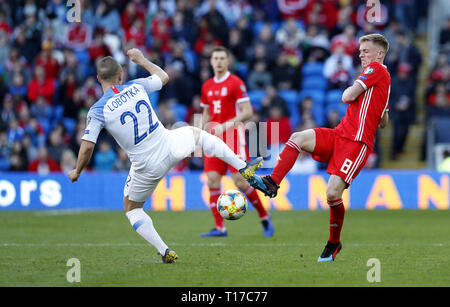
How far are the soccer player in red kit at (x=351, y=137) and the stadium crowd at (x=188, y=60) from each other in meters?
9.31

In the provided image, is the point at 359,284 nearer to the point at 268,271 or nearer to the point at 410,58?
the point at 268,271

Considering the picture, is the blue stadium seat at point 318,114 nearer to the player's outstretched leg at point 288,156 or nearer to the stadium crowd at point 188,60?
the stadium crowd at point 188,60

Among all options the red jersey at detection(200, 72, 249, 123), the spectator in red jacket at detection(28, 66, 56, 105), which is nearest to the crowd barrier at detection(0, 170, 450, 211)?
the spectator in red jacket at detection(28, 66, 56, 105)

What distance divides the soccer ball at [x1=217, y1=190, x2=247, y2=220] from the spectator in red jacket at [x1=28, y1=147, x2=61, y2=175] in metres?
10.4

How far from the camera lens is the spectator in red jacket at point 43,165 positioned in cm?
1792

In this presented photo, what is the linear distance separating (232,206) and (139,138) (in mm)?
1217

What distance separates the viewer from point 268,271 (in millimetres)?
7348

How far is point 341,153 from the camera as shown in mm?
7742

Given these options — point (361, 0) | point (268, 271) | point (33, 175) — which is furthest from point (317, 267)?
point (361, 0)

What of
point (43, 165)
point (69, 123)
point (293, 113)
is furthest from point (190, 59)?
point (43, 165)

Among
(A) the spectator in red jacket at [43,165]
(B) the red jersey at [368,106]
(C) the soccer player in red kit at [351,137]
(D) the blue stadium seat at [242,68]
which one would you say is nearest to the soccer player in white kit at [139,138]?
(C) the soccer player in red kit at [351,137]

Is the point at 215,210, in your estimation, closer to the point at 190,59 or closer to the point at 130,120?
the point at 130,120

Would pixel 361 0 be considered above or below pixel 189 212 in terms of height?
above

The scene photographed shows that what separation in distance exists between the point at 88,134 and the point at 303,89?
12.5 m
